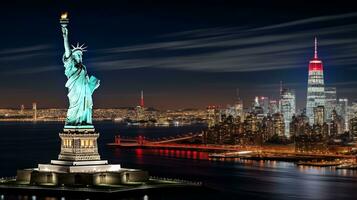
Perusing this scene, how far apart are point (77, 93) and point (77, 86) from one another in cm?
34

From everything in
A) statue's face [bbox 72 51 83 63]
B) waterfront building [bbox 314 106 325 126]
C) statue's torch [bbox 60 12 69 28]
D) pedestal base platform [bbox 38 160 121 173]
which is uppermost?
statue's torch [bbox 60 12 69 28]

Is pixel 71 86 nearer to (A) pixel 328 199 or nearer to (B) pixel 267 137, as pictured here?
(A) pixel 328 199

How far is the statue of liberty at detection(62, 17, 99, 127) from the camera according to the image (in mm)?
43438

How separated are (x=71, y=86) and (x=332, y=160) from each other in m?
36.5

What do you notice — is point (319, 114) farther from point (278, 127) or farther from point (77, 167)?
point (77, 167)

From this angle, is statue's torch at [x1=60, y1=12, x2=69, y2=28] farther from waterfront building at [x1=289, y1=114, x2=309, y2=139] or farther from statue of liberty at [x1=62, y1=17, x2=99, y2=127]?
waterfront building at [x1=289, y1=114, x2=309, y2=139]

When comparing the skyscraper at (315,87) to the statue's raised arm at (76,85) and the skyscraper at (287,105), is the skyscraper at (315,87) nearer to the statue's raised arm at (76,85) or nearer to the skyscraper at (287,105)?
the skyscraper at (287,105)

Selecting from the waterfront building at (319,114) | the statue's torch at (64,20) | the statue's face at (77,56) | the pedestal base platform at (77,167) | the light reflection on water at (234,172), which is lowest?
the light reflection on water at (234,172)

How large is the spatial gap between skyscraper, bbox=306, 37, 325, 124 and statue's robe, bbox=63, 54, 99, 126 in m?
93.9

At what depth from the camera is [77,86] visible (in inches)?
1722

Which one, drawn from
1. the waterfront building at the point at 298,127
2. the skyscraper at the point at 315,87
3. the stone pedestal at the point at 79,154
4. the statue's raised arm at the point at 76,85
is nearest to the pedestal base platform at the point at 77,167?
the stone pedestal at the point at 79,154

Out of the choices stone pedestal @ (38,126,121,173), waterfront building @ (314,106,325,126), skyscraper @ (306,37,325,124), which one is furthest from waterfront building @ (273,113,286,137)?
stone pedestal @ (38,126,121,173)

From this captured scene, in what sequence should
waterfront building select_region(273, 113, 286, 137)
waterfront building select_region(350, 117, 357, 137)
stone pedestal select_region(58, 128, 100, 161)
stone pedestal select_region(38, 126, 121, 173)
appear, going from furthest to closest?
waterfront building select_region(273, 113, 286, 137) → waterfront building select_region(350, 117, 357, 137) → stone pedestal select_region(58, 128, 100, 161) → stone pedestal select_region(38, 126, 121, 173)

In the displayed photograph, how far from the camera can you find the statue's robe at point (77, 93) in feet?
143
